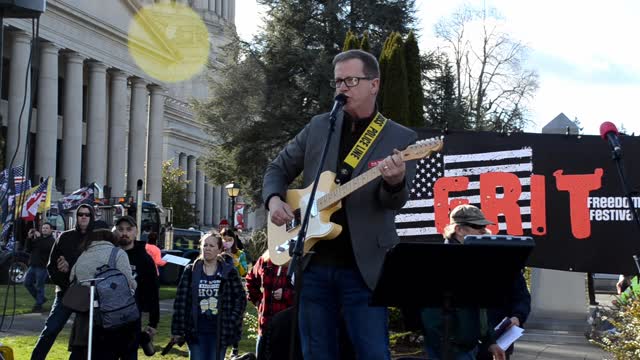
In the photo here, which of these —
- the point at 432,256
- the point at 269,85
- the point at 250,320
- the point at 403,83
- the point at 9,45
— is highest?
the point at 9,45

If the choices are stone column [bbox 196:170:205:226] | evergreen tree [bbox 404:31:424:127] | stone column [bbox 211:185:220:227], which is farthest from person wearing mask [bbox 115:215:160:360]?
stone column [bbox 211:185:220:227]

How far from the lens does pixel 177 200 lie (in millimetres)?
80250

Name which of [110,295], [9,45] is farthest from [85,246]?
[9,45]

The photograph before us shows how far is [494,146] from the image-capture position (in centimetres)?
Answer: 1435

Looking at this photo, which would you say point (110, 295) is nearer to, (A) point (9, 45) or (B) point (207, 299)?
(B) point (207, 299)

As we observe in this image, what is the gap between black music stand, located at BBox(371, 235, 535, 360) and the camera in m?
5.09

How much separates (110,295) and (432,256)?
16.3 feet

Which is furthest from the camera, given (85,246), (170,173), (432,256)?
(170,173)

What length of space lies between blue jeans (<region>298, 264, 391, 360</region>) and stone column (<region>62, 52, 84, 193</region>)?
185 ft

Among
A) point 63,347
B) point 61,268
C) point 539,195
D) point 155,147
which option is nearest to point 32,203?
point 63,347

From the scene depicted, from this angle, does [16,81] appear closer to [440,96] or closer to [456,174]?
[440,96]

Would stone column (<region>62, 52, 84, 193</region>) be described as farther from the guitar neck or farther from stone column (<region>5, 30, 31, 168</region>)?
the guitar neck

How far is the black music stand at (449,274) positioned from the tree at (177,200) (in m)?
72.4

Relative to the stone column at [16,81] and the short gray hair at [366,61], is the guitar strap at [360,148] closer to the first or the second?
the short gray hair at [366,61]
